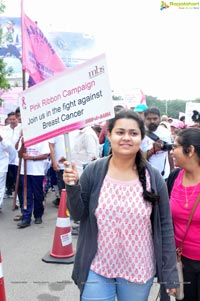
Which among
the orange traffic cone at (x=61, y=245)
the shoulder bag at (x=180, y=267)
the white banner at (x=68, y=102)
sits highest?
the white banner at (x=68, y=102)

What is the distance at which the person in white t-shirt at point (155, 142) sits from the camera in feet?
16.9

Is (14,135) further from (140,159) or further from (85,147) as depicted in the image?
(140,159)

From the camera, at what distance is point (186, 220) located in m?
2.64

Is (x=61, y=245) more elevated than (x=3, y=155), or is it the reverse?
(x=3, y=155)

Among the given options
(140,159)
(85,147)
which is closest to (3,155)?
(85,147)

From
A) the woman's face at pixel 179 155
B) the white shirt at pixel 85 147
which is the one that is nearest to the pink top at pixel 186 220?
the woman's face at pixel 179 155

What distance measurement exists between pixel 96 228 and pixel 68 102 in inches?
29.9

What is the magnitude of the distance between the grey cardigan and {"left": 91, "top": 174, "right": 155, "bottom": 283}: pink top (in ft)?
0.13

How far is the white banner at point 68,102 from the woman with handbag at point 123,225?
0.55 ft

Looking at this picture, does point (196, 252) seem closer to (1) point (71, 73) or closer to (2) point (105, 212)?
(2) point (105, 212)

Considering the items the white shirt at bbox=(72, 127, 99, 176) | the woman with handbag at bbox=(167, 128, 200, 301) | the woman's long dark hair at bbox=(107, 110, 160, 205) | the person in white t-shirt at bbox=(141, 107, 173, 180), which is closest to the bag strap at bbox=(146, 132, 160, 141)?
the person in white t-shirt at bbox=(141, 107, 173, 180)

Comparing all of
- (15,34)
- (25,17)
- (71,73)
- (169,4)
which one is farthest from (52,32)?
(71,73)

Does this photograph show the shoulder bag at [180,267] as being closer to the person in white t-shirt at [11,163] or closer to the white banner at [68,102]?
the white banner at [68,102]

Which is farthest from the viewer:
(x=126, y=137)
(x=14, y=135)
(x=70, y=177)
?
(x=14, y=135)
